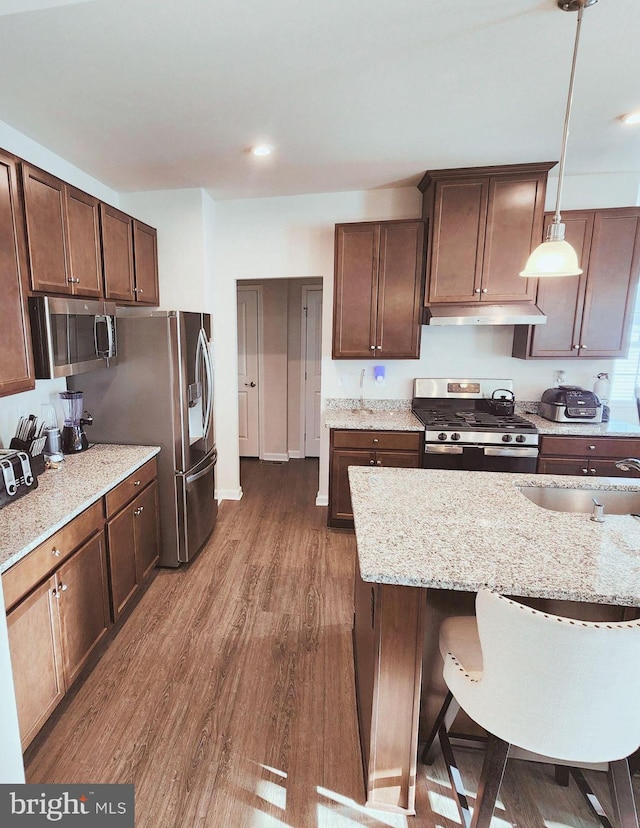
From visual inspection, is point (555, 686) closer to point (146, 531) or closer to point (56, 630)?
point (56, 630)

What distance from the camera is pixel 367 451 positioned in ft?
10.8

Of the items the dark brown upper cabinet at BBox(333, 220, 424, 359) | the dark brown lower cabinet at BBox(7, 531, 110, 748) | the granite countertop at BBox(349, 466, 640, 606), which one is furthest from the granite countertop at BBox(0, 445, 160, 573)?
the dark brown upper cabinet at BBox(333, 220, 424, 359)

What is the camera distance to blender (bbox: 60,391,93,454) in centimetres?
254

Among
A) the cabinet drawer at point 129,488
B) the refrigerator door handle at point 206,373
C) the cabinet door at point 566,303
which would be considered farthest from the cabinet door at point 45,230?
the cabinet door at point 566,303

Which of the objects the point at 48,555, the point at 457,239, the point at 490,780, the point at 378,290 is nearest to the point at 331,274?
the point at 378,290

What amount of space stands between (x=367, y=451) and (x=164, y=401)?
153cm

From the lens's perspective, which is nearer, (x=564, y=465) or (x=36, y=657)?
(x=36, y=657)

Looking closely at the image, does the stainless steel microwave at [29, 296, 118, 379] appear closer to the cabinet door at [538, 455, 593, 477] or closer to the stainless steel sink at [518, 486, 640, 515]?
the stainless steel sink at [518, 486, 640, 515]

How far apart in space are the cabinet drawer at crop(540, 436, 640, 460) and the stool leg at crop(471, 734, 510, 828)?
2255 mm

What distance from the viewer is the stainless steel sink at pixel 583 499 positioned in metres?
1.95

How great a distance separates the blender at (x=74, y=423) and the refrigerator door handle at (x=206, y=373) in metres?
0.73

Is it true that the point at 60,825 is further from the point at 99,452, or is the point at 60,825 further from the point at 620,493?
the point at 620,493

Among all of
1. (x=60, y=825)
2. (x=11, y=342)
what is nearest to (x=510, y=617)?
(x=60, y=825)

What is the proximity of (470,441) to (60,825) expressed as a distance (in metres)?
2.80
